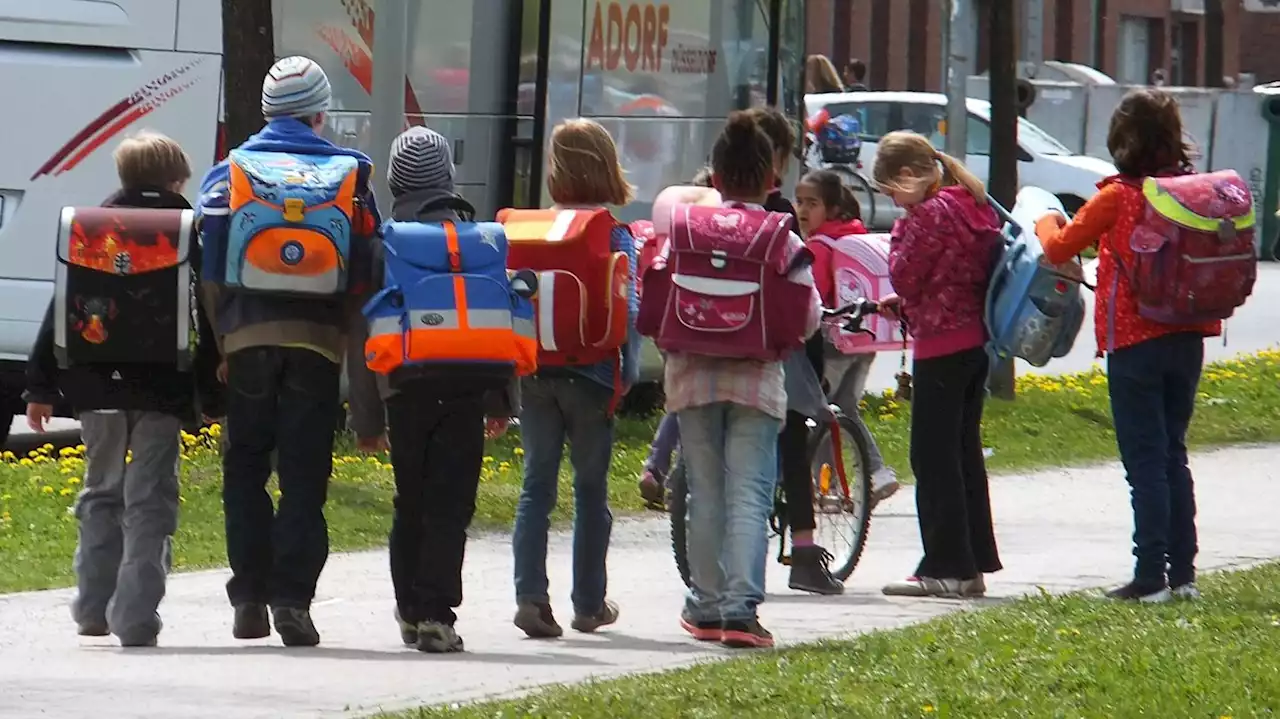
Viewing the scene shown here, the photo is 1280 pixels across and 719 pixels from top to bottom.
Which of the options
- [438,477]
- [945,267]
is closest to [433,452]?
[438,477]

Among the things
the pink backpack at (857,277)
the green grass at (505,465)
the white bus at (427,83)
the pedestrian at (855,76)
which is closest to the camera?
the pink backpack at (857,277)

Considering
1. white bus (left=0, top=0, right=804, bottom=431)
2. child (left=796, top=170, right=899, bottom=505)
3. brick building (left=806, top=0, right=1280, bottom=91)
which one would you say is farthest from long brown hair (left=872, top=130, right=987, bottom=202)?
brick building (left=806, top=0, right=1280, bottom=91)

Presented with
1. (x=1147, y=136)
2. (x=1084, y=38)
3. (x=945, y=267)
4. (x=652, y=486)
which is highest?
(x=1084, y=38)

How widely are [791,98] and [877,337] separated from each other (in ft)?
20.0

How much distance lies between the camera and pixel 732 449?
324 inches

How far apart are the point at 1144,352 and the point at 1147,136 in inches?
27.3

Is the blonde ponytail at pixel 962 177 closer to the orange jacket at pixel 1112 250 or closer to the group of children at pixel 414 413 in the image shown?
the orange jacket at pixel 1112 250

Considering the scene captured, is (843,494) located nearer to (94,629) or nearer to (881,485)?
(881,485)

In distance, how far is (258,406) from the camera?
7.96 m

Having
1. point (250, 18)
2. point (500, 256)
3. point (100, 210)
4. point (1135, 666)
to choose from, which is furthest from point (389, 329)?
point (250, 18)

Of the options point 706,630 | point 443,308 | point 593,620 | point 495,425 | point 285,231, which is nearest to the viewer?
point 285,231

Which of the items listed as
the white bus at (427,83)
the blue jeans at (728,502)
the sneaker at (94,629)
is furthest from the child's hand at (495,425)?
the white bus at (427,83)

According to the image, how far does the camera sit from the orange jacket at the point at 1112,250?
8.80 metres

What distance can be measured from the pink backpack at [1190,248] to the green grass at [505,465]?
3384 millimetres
